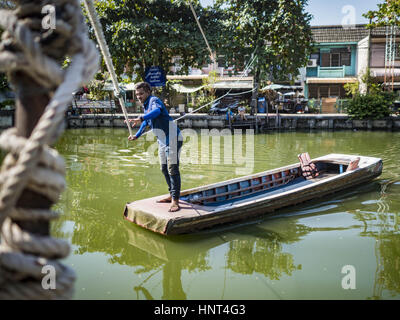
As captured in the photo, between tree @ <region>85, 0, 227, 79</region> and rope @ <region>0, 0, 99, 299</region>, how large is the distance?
16.6 m

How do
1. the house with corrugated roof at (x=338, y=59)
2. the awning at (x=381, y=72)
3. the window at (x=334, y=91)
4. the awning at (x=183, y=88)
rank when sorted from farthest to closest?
1. the window at (x=334, y=91)
2. the house with corrugated roof at (x=338, y=59)
3. the awning at (x=381, y=72)
4. the awning at (x=183, y=88)

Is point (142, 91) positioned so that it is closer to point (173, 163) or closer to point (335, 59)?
point (173, 163)

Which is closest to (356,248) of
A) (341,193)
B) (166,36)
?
(341,193)

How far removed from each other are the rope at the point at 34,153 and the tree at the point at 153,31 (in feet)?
54.6

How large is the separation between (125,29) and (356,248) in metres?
15.7

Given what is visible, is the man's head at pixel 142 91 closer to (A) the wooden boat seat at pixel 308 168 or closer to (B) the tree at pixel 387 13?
(A) the wooden boat seat at pixel 308 168

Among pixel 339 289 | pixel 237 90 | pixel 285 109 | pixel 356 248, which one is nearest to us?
pixel 339 289

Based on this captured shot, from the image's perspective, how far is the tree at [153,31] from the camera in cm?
1723

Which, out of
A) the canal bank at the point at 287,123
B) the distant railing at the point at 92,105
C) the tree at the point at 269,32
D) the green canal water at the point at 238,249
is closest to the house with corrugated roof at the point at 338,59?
the canal bank at the point at 287,123

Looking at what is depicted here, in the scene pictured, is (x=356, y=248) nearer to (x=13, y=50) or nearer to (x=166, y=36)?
(x=13, y=50)

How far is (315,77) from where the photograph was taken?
88.1ft

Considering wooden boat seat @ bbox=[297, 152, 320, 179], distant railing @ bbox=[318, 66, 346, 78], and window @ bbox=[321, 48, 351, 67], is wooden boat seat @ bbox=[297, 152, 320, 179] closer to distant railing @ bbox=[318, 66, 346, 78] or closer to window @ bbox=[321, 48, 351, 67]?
distant railing @ bbox=[318, 66, 346, 78]

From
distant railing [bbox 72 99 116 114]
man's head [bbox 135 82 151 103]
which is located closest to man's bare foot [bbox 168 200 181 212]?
man's head [bbox 135 82 151 103]

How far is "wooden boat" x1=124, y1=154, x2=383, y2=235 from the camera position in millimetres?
4836
